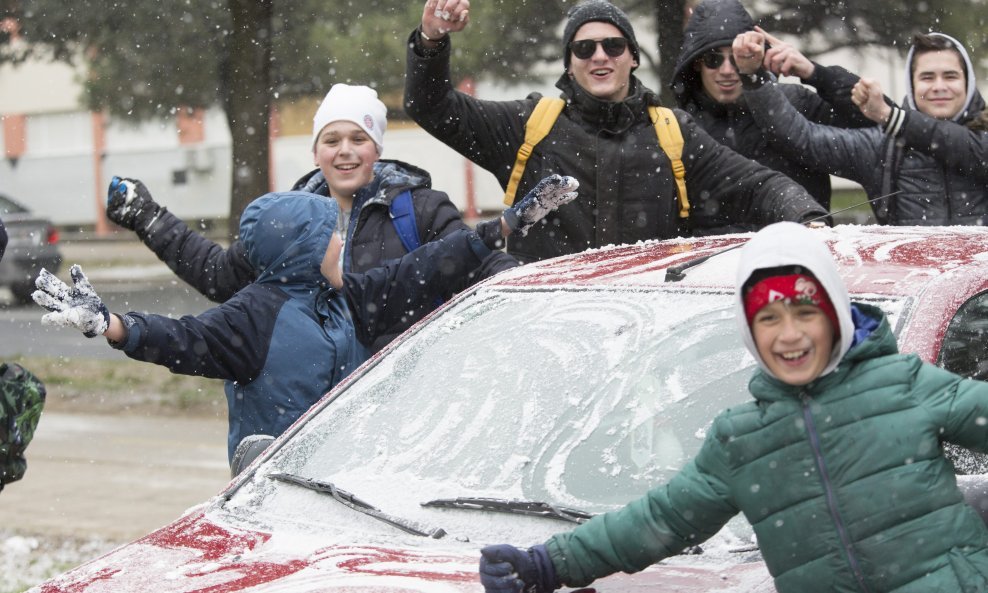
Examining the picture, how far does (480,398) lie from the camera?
3617 mm

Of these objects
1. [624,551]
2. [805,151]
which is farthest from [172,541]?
[805,151]

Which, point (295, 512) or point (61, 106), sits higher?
point (61, 106)

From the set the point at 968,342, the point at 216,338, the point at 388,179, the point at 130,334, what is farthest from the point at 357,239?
the point at 968,342

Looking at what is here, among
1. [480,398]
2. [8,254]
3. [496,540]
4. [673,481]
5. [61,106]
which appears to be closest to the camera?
[673,481]

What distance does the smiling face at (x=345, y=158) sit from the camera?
210 inches

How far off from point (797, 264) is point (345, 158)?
2848mm

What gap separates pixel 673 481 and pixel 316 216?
206 cm

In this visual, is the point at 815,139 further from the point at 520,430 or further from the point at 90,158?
the point at 90,158

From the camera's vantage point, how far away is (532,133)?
5.41 meters

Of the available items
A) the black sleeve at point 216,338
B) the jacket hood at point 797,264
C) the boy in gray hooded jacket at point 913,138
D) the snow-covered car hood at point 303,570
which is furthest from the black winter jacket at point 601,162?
the jacket hood at point 797,264

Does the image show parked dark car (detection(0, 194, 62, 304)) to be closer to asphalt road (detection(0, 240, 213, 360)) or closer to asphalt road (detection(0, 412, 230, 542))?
asphalt road (detection(0, 240, 213, 360))

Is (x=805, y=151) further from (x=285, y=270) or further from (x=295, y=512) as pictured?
(x=295, y=512)

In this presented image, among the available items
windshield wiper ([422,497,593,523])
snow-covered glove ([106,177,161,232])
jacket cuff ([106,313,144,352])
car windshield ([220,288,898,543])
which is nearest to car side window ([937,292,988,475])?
car windshield ([220,288,898,543])

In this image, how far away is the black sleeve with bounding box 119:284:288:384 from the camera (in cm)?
418
